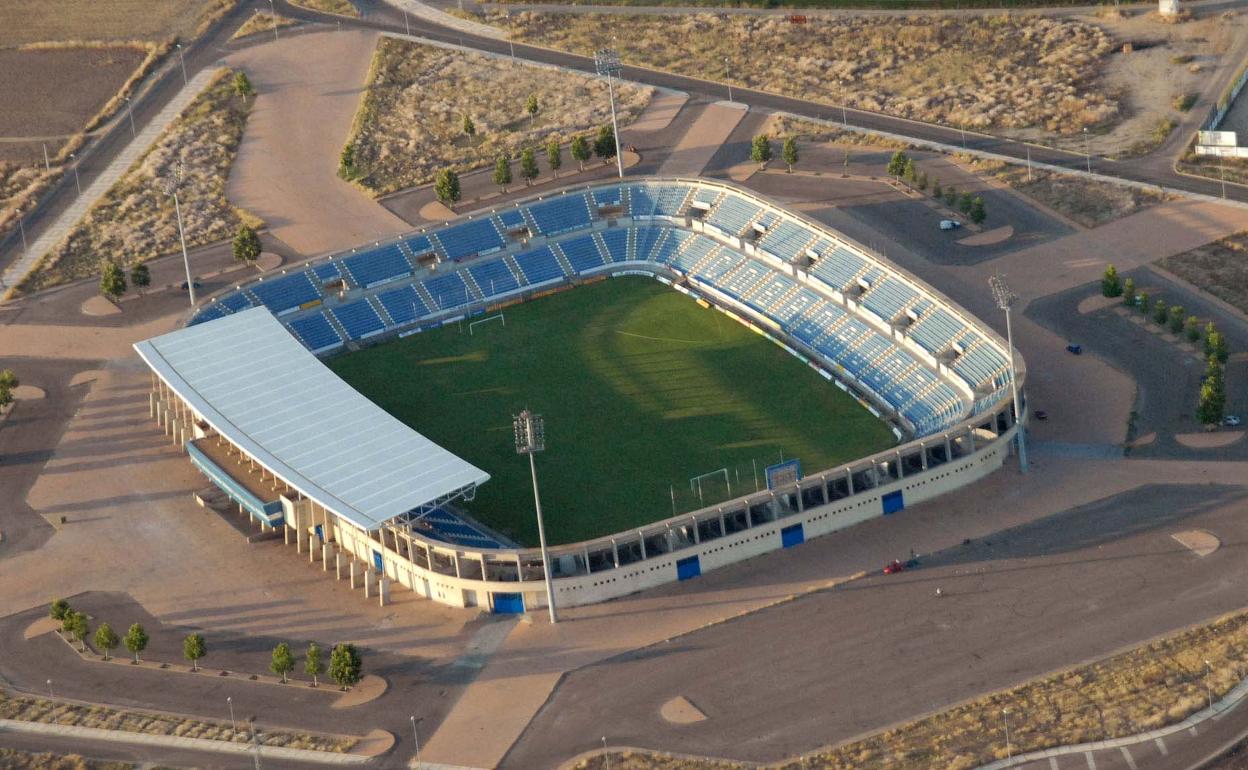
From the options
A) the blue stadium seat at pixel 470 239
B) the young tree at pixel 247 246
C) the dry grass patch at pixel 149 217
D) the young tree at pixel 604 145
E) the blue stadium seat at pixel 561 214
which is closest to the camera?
the blue stadium seat at pixel 470 239

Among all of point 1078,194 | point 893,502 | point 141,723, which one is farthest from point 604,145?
point 141,723

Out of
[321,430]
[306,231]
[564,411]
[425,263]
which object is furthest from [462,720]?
[306,231]

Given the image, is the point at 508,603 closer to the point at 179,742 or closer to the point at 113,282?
the point at 179,742

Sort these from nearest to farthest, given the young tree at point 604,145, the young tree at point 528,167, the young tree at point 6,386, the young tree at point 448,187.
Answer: the young tree at point 6,386
the young tree at point 448,187
the young tree at point 528,167
the young tree at point 604,145

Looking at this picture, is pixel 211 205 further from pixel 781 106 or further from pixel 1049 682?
pixel 1049 682

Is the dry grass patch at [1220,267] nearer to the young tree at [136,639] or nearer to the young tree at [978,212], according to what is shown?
the young tree at [978,212]

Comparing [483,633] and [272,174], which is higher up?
[272,174]

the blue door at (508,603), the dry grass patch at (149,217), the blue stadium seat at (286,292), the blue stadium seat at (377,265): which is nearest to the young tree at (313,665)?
the blue door at (508,603)

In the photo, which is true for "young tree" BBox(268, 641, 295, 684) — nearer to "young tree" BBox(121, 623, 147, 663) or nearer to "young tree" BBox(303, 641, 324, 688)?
"young tree" BBox(303, 641, 324, 688)
